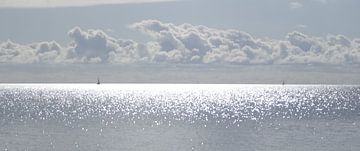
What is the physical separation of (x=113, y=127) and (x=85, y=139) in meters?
21.6

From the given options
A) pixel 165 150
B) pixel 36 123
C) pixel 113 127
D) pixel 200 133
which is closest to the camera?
pixel 165 150

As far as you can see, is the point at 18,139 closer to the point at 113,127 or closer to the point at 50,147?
the point at 50,147

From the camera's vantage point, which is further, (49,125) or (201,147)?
(49,125)

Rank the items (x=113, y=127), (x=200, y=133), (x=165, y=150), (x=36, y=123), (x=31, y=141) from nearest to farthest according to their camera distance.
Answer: (x=165, y=150) → (x=31, y=141) → (x=200, y=133) → (x=113, y=127) → (x=36, y=123)

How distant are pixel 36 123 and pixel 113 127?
1634 centimetres

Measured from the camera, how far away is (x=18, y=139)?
87.9m

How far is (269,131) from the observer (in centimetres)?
10581

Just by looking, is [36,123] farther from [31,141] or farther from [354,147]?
[354,147]

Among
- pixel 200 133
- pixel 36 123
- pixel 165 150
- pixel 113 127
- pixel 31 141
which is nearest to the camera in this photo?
pixel 165 150

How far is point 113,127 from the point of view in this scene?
112 meters

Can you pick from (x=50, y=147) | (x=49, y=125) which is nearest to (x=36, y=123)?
(x=49, y=125)

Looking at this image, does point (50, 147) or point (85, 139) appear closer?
point (50, 147)

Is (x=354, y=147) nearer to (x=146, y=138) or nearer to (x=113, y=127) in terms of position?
(x=146, y=138)

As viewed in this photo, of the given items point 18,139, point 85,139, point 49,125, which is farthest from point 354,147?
point 49,125
